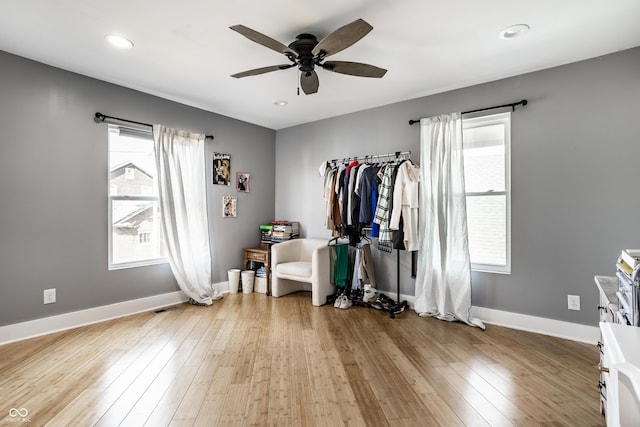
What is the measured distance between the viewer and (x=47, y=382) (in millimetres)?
2129

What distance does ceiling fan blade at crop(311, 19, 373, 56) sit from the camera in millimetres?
1851

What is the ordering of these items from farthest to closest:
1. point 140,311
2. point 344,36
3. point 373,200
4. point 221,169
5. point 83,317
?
1. point 221,169
2. point 373,200
3. point 140,311
4. point 83,317
5. point 344,36

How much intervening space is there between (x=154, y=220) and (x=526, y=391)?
4021 millimetres

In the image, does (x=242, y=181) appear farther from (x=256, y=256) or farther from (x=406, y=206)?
(x=406, y=206)

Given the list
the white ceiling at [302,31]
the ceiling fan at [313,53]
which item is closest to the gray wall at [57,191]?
the white ceiling at [302,31]

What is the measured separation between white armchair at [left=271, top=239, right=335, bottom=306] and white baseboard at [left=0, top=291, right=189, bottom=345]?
1219 mm

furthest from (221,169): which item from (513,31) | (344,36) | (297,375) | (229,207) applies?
(513,31)

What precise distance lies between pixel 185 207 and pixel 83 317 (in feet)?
5.09

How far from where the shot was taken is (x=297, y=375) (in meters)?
2.25

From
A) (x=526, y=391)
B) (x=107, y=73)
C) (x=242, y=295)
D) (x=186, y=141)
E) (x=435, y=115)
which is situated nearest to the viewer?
(x=526, y=391)

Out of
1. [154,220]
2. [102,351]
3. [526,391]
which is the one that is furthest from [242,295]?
[526,391]

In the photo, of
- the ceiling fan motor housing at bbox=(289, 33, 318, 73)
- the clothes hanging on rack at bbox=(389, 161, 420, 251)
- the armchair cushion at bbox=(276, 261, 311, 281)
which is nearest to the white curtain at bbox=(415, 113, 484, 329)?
the clothes hanging on rack at bbox=(389, 161, 420, 251)

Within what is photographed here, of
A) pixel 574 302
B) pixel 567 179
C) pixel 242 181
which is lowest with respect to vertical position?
pixel 574 302

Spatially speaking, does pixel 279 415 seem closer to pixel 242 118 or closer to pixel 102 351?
pixel 102 351
